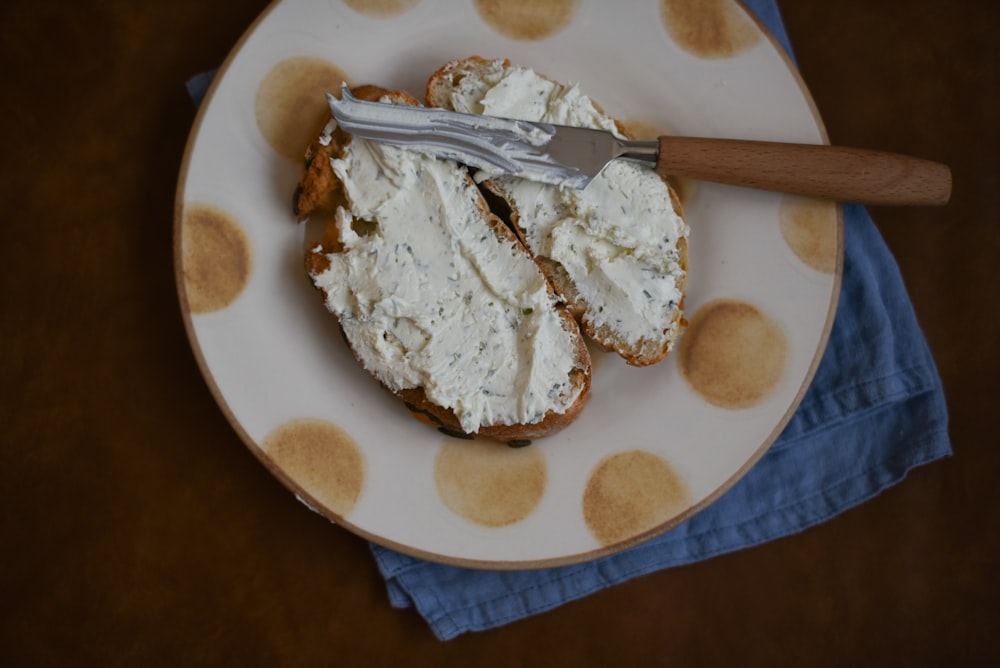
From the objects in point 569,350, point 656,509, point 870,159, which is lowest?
point 656,509

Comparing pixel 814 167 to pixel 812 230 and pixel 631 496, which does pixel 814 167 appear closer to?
pixel 812 230

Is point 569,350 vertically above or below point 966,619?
above

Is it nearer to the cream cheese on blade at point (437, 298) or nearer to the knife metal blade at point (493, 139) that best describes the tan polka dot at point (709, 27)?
the knife metal blade at point (493, 139)

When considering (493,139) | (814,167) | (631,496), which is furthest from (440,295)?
(814,167)

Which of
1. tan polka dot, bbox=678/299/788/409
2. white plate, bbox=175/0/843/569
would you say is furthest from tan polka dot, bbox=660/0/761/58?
tan polka dot, bbox=678/299/788/409

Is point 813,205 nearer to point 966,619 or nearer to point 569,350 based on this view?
point 569,350

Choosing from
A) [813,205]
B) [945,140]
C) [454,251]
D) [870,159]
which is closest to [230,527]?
[454,251]
